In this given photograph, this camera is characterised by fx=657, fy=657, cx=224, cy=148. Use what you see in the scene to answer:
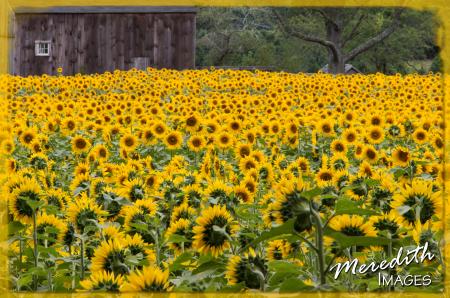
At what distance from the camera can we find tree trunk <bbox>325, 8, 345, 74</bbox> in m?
21.4

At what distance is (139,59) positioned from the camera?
724 inches

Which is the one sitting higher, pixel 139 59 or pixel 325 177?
pixel 139 59

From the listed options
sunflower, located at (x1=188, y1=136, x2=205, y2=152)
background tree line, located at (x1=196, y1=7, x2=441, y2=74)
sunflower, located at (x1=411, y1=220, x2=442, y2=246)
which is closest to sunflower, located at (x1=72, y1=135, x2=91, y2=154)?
sunflower, located at (x1=188, y1=136, x2=205, y2=152)

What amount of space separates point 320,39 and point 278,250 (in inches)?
737

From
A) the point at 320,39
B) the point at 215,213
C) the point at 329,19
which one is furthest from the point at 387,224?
the point at 329,19

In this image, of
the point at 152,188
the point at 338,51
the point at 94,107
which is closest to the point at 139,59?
the point at 338,51

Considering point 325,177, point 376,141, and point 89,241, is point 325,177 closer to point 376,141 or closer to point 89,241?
point 89,241

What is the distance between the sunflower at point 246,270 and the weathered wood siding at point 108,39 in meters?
16.6

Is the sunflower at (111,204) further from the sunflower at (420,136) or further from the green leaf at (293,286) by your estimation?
the sunflower at (420,136)

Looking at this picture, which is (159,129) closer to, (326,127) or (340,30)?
(326,127)

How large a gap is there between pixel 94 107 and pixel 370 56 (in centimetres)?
2750

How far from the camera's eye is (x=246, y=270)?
5.52 ft

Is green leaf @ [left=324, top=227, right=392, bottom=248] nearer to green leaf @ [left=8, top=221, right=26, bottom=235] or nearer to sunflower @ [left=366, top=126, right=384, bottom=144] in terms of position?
green leaf @ [left=8, top=221, right=26, bottom=235]

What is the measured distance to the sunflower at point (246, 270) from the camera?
168 cm
